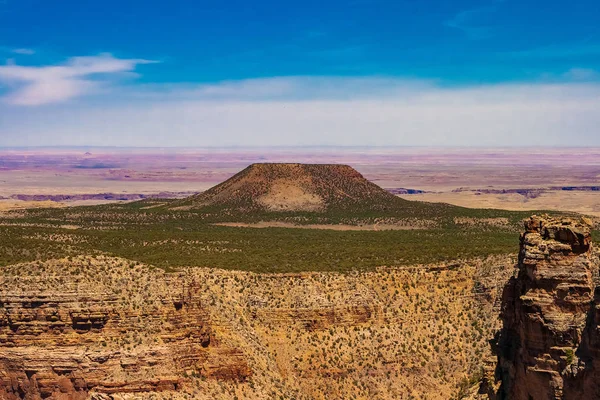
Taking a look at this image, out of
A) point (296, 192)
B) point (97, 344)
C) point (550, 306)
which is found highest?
point (550, 306)

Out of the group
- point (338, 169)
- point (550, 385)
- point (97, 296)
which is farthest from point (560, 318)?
point (338, 169)

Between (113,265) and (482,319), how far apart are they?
764 inches

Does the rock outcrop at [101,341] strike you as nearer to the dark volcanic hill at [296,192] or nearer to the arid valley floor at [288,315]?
the arid valley floor at [288,315]

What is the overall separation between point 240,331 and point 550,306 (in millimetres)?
22674

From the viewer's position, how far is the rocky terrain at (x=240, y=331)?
36.3m

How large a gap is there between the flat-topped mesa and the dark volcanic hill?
73313 mm

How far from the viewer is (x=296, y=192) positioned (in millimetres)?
101125

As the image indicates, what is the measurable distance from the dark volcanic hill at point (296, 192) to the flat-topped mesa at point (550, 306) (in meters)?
73.3

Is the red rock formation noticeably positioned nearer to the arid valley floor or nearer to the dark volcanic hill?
the arid valley floor

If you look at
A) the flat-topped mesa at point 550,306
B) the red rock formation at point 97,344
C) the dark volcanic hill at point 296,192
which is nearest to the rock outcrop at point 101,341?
the red rock formation at point 97,344

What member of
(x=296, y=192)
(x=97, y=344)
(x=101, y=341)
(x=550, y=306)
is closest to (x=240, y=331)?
(x=101, y=341)

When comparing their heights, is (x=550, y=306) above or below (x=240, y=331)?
above

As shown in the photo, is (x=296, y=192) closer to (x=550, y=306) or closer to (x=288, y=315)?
(x=288, y=315)

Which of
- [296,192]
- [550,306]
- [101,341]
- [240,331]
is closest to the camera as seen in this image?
[550,306]
